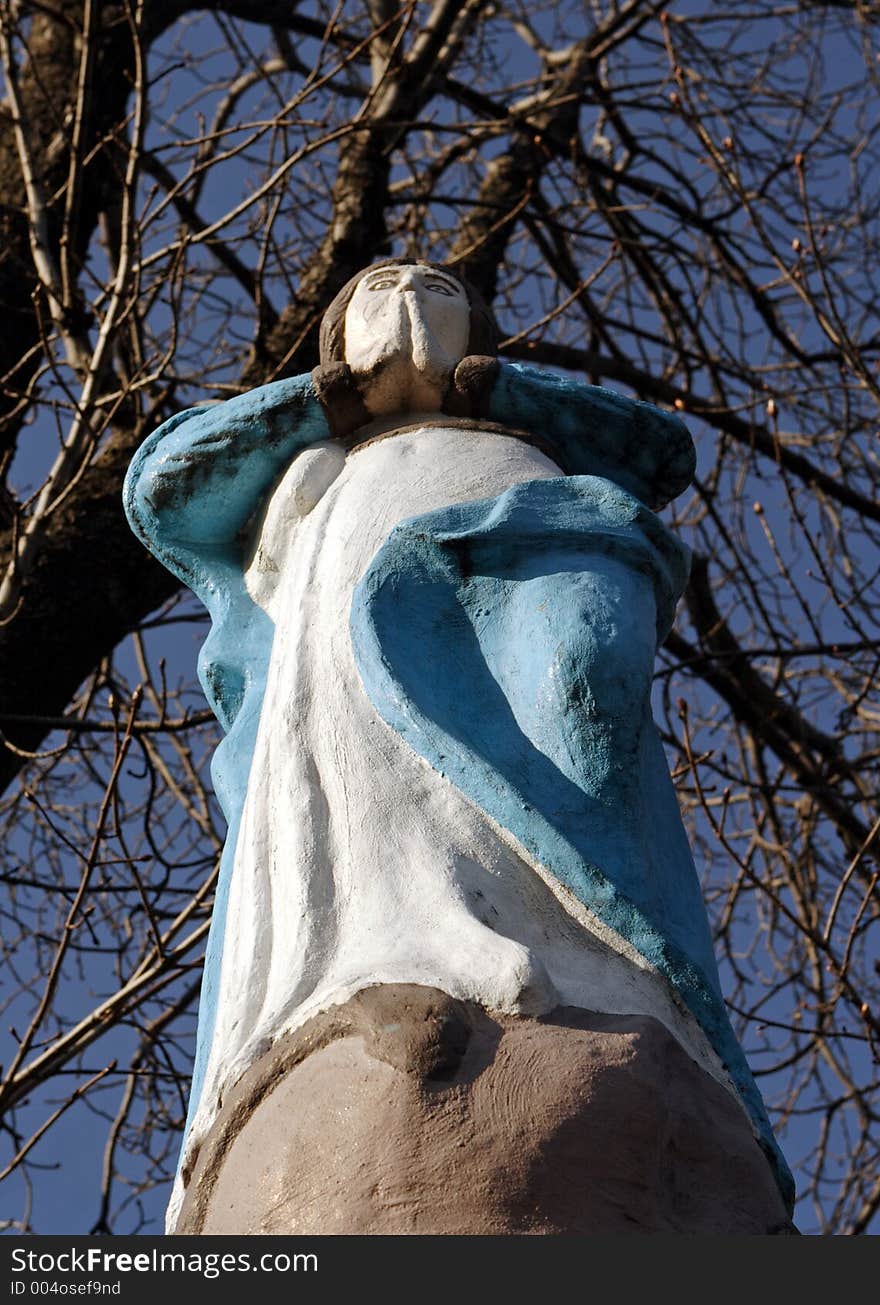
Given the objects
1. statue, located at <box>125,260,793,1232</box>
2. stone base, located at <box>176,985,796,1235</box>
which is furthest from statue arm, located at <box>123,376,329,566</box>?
stone base, located at <box>176,985,796,1235</box>

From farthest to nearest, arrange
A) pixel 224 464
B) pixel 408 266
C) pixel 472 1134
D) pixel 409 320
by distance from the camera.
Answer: pixel 408 266 → pixel 409 320 → pixel 224 464 → pixel 472 1134

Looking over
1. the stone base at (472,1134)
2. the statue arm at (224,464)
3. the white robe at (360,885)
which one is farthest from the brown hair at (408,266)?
the stone base at (472,1134)

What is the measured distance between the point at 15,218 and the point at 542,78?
105 inches

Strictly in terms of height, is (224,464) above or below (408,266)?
below

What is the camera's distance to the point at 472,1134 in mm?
2369

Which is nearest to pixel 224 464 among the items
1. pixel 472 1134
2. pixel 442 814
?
pixel 442 814

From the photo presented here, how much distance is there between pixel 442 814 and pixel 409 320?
3.92 ft

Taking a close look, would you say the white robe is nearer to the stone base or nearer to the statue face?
the stone base

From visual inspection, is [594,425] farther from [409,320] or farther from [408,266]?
[408,266]

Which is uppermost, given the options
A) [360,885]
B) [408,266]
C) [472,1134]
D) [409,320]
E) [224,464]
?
[408,266]

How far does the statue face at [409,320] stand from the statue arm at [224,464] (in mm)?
152

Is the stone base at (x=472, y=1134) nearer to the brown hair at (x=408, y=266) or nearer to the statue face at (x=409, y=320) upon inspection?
the statue face at (x=409, y=320)

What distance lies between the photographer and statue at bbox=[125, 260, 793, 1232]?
2.41 metres

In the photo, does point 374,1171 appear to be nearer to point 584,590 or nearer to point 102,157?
point 584,590
